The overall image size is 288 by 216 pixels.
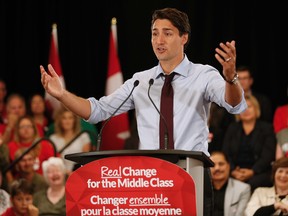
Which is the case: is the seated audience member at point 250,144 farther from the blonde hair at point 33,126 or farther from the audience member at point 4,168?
the audience member at point 4,168

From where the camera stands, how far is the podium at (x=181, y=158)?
3.36 m

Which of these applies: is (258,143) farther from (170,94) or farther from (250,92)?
(170,94)

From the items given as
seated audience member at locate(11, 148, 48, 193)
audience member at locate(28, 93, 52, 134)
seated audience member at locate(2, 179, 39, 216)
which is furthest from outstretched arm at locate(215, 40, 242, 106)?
audience member at locate(28, 93, 52, 134)

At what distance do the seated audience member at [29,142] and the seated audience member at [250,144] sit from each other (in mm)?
1587

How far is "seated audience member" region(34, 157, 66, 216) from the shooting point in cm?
642

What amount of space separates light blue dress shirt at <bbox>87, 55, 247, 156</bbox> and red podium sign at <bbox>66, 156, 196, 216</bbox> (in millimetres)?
461

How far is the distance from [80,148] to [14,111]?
37.0 inches

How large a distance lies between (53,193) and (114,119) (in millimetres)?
1878

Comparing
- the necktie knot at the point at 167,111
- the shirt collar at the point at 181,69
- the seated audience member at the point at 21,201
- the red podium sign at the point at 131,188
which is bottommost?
the seated audience member at the point at 21,201

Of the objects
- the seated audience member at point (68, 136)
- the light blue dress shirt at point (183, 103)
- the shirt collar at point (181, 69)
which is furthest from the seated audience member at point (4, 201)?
the shirt collar at point (181, 69)

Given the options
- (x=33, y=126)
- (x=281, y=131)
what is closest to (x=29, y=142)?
(x=33, y=126)

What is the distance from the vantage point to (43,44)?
9.16m

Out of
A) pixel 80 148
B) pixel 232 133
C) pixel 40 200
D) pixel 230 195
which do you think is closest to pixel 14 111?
pixel 80 148

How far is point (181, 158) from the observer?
134 inches
